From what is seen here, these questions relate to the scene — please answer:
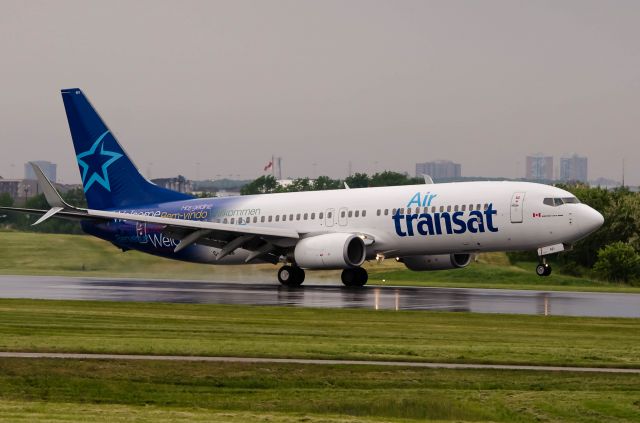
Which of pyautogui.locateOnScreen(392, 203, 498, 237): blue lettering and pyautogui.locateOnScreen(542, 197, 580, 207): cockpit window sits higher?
pyautogui.locateOnScreen(542, 197, 580, 207): cockpit window

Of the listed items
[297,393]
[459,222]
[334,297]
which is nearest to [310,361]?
[297,393]

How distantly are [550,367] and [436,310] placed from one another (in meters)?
13.7

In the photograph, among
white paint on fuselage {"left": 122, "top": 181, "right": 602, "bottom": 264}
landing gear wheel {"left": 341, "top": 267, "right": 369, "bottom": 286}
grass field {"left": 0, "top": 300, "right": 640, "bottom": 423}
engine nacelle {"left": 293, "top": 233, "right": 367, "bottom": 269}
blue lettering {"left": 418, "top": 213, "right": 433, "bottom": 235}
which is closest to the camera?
grass field {"left": 0, "top": 300, "right": 640, "bottom": 423}

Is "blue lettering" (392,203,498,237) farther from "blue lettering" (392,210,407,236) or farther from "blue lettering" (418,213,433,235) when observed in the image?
"blue lettering" (392,210,407,236)

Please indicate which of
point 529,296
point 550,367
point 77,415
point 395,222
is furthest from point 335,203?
point 77,415

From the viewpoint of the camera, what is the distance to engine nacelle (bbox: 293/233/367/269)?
1981 inches

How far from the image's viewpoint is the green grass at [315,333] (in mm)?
23828

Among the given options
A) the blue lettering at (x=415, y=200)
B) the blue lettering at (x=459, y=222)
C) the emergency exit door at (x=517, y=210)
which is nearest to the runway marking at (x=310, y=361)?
the emergency exit door at (x=517, y=210)

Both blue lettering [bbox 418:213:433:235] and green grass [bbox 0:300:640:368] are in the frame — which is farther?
blue lettering [bbox 418:213:433:235]

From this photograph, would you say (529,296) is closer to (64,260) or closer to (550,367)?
(550,367)

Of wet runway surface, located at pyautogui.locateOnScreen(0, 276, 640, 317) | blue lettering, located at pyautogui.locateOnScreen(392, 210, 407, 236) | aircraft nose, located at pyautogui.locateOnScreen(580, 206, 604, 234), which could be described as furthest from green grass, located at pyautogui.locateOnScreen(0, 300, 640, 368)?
aircraft nose, located at pyautogui.locateOnScreen(580, 206, 604, 234)

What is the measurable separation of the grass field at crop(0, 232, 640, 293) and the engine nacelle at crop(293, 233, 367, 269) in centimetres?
925

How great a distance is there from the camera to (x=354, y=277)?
2092 inches

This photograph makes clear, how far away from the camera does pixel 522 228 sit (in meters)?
48.8
